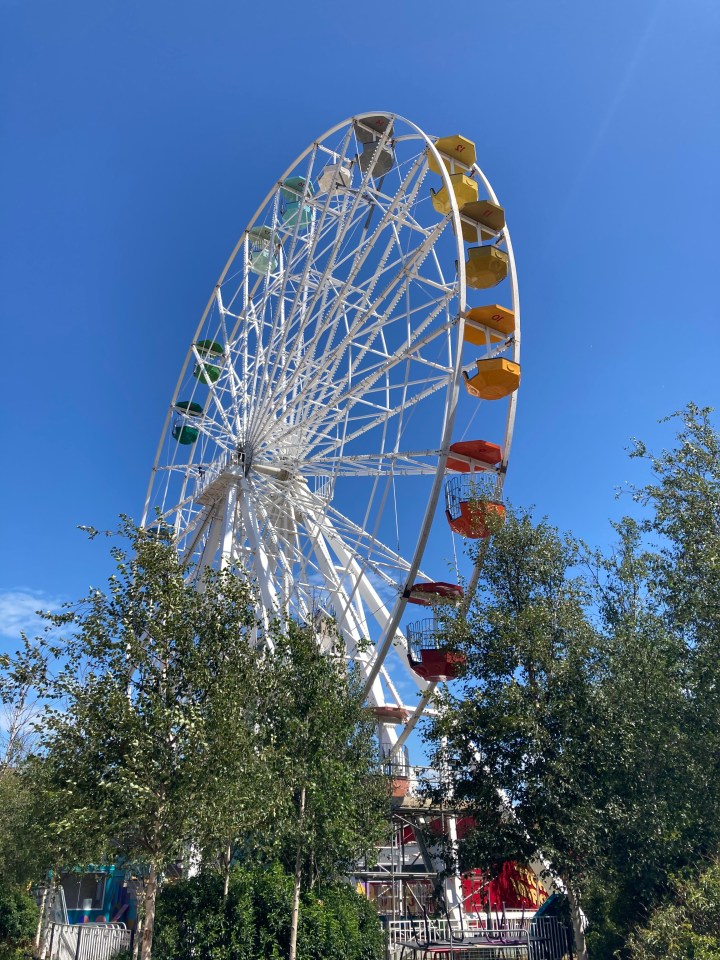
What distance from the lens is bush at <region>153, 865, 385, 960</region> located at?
11.8 m

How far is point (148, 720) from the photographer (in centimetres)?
995

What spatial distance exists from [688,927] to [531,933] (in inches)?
289

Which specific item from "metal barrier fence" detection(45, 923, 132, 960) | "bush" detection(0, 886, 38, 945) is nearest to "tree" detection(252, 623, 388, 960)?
"metal barrier fence" detection(45, 923, 132, 960)

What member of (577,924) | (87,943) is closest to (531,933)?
(577,924)

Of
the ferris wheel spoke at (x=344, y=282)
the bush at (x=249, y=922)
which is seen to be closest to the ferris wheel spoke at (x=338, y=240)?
the ferris wheel spoke at (x=344, y=282)

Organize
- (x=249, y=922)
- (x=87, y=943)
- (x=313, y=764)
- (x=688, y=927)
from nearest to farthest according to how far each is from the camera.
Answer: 1. (x=688, y=927)
2. (x=249, y=922)
3. (x=313, y=764)
4. (x=87, y=943)

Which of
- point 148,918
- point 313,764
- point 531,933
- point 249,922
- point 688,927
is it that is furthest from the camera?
point 531,933

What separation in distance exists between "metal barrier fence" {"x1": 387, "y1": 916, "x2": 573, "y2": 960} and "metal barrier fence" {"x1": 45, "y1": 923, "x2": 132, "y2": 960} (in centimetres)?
625

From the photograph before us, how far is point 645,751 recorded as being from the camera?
11906 millimetres

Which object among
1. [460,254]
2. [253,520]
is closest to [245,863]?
[253,520]

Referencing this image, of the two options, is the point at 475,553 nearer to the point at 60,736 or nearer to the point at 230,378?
the point at 60,736

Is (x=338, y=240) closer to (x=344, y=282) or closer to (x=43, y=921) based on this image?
(x=344, y=282)

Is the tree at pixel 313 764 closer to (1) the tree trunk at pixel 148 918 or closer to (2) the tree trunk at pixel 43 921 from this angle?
(1) the tree trunk at pixel 148 918

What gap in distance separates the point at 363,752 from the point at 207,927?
15.7 ft
